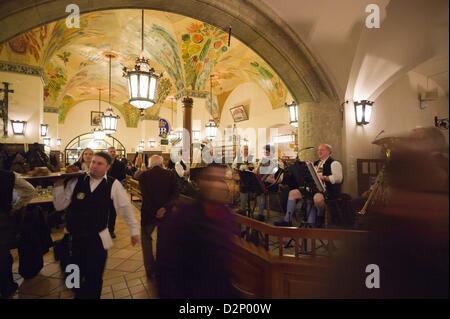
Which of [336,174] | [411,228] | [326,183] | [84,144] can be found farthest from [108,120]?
[84,144]

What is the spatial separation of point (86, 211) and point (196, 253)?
1252 millimetres

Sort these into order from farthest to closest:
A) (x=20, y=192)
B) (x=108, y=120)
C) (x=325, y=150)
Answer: (x=108, y=120) < (x=325, y=150) < (x=20, y=192)

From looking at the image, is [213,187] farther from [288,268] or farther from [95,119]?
[95,119]

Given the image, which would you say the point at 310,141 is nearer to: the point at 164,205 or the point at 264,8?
the point at 264,8

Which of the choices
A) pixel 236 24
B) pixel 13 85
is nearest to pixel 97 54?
pixel 13 85

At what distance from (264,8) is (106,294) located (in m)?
5.20

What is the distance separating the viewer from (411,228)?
100 centimetres

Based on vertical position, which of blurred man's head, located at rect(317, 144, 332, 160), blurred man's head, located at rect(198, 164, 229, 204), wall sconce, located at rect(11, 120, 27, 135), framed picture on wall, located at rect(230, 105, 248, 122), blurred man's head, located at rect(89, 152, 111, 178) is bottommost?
blurred man's head, located at rect(198, 164, 229, 204)

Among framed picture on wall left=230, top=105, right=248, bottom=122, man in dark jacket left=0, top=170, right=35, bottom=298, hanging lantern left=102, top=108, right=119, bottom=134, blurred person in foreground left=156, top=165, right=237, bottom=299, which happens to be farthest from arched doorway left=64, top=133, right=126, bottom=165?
blurred person in foreground left=156, top=165, right=237, bottom=299

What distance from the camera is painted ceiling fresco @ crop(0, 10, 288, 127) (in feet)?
21.9

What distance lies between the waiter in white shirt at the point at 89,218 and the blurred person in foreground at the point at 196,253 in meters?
0.91

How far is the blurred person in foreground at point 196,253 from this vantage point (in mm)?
1461

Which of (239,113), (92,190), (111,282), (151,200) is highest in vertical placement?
A: (239,113)

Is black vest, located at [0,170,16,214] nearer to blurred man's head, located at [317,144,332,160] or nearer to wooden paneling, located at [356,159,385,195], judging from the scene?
blurred man's head, located at [317,144,332,160]
